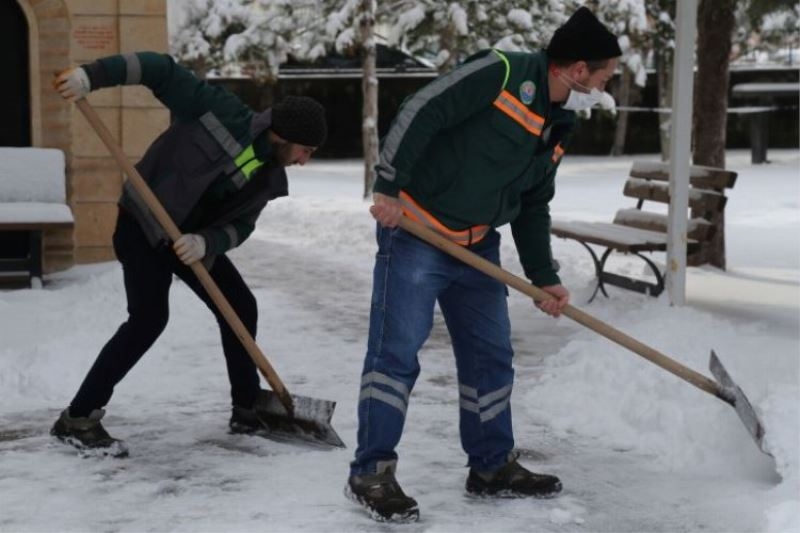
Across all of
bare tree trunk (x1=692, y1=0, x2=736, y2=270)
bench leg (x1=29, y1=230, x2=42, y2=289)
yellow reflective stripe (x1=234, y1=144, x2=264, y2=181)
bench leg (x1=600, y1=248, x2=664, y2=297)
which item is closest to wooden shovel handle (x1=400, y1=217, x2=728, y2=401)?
yellow reflective stripe (x1=234, y1=144, x2=264, y2=181)

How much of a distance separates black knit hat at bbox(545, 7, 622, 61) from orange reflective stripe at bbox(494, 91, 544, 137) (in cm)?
21

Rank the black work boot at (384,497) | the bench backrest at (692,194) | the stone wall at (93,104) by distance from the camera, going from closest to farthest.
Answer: the black work boot at (384,497), the bench backrest at (692,194), the stone wall at (93,104)

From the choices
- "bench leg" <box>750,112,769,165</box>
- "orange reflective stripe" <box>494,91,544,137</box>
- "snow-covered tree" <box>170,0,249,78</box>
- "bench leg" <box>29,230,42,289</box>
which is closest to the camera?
"orange reflective stripe" <box>494,91,544,137</box>

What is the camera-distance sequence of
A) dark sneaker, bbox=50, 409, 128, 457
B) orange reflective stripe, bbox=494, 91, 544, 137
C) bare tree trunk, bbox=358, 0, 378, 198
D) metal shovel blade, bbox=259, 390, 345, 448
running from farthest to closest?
bare tree trunk, bbox=358, 0, 378, 198, metal shovel blade, bbox=259, 390, 345, 448, dark sneaker, bbox=50, 409, 128, 457, orange reflective stripe, bbox=494, 91, 544, 137

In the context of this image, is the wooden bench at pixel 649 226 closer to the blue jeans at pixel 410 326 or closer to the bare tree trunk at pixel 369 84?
the blue jeans at pixel 410 326

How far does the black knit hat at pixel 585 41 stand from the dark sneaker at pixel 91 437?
7.86ft

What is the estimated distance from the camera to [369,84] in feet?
58.9

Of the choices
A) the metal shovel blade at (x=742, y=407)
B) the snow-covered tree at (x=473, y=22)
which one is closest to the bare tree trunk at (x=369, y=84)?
the snow-covered tree at (x=473, y=22)

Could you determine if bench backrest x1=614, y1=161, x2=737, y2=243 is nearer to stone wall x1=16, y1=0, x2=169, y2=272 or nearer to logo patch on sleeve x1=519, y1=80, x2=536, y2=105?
stone wall x1=16, y1=0, x2=169, y2=272

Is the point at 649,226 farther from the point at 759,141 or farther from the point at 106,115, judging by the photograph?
the point at 759,141

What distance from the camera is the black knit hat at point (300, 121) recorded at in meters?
5.50

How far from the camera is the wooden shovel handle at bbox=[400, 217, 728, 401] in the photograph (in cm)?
486

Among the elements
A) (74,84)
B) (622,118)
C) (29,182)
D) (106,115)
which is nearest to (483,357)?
(74,84)

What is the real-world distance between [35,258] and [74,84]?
16.9 feet
